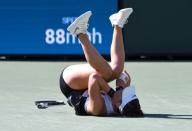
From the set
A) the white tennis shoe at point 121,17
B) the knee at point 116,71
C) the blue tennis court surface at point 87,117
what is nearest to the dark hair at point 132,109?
the blue tennis court surface at point 87,117

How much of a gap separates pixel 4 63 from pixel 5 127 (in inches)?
300

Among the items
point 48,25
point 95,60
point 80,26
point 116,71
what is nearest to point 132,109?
point 116,71

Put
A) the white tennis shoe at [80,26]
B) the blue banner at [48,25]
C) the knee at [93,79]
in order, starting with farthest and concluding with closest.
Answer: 1. the blue banner at [48,25]
2. the white tennis shoe at [80,26]
3. the knee at [93,79]

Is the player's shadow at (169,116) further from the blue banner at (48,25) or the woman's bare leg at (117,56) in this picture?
the blue banner at (48,25)

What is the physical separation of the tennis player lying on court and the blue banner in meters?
6.93

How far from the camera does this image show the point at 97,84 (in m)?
7.35

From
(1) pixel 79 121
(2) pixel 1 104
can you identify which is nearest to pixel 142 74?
(2) pixel 1 104

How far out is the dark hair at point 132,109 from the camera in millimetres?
7453

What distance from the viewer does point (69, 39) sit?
14.8 m

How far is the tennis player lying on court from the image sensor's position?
741 centimetres

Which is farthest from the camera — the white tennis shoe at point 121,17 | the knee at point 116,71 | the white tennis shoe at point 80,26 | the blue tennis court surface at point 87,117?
the white tennis shoe at point 121,17

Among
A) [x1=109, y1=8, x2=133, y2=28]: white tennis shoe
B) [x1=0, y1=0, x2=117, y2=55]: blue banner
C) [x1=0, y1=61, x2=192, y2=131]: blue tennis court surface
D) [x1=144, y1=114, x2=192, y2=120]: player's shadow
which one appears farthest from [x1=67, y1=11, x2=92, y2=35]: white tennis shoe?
[x1=0, y1=0, x2=117, y2=55]: blue banner

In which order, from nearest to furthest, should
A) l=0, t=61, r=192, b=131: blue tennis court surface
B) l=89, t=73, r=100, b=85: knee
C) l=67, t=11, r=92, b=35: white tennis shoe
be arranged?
l=0, t=61, r=192, b=131: blue tennis court surface → l=89, t=73, r=100, b=85: knee → l=67, t=11, r=92, b=35: white tennis shoe

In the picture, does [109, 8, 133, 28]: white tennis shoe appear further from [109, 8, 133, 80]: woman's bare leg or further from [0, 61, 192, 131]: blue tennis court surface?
[0, 61, 192, 131]: blue tennis court surface
